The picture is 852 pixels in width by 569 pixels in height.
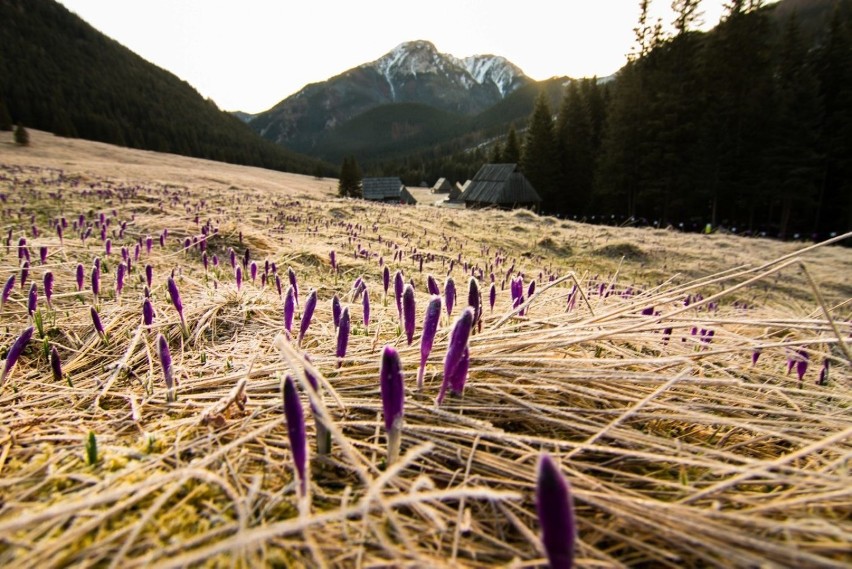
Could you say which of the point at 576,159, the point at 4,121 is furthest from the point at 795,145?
the point at 4,121

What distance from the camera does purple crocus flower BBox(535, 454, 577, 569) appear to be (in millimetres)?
687

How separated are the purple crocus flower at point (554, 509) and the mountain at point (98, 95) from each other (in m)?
84.9

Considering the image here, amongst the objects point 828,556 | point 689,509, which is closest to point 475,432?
point 689,509

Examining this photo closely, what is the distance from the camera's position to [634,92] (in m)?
39.1

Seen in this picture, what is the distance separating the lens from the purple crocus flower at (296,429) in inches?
37.3

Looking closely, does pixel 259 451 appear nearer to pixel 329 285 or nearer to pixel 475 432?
pixel 475 432

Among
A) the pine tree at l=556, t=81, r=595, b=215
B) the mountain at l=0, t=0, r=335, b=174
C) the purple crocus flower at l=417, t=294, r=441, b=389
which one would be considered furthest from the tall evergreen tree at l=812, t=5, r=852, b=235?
the mountain at l=0, t=0, r=335, b=174

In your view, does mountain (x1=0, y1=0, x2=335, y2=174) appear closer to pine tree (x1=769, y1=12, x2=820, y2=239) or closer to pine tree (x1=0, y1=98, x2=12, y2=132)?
pine tree (x1=0, y1=98, x2=12, y2=132)

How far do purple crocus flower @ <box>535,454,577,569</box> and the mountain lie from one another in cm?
Result: 8491

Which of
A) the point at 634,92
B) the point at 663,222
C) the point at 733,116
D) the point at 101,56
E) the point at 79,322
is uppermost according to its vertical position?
the point at 101,56

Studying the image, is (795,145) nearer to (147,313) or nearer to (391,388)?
(391,388)

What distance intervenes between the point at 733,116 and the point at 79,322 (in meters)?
44.4

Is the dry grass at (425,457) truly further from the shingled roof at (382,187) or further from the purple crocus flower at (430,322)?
the shingled roof at (382,187)

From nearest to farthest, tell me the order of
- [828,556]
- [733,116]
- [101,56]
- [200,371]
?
[828,556]
[200,371]
[733,116]
[101,56]
